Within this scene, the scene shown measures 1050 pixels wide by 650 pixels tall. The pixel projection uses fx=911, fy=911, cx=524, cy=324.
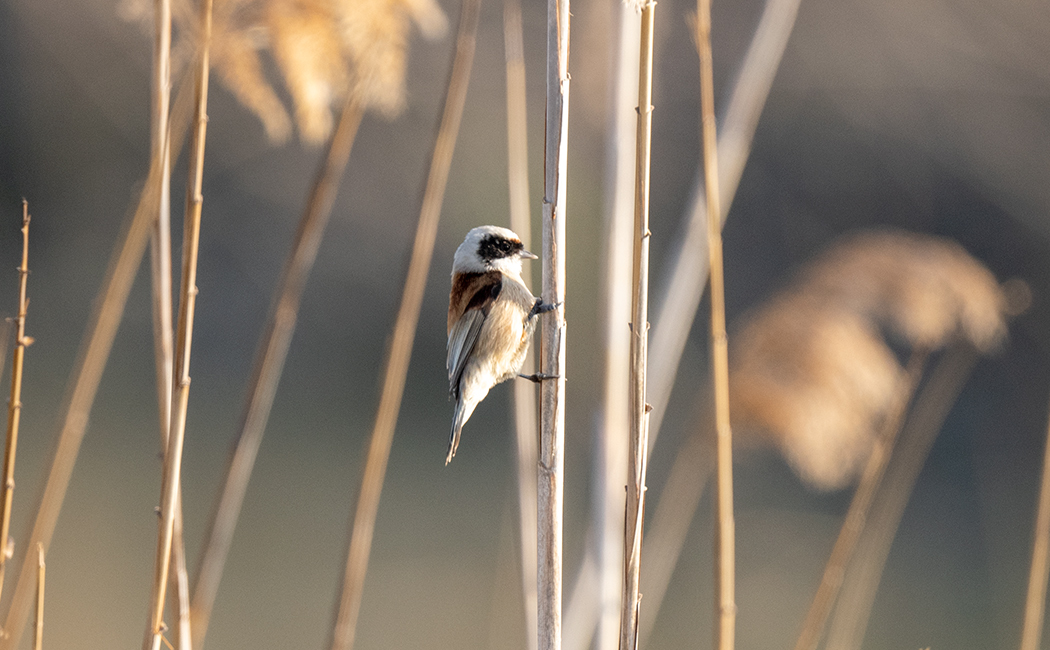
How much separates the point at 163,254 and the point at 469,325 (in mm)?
633

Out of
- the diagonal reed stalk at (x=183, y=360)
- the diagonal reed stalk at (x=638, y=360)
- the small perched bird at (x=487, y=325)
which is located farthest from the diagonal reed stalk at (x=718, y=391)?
the diagonal reed stalk at (x=183, y=360)

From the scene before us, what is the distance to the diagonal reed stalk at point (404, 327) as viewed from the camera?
196 cm

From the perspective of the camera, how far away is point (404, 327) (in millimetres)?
2023

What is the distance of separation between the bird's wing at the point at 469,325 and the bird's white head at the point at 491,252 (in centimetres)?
6

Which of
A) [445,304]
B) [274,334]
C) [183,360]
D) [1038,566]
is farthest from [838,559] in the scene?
[445,304]

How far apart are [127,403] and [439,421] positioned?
289cm

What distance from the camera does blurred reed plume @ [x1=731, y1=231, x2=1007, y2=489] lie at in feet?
8.40

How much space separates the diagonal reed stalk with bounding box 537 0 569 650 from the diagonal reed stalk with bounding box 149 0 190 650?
2.06ft

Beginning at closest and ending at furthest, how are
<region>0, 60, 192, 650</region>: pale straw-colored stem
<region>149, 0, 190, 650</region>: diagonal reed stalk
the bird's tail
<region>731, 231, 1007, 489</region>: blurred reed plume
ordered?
1. <region>149, 0, 190, 650</region>: diagonal reed stalk
2. <region>0, 60, 192, 650</region>: pale straw-colored stem
3. the bird's tail
4. <region>731, 231, 1007, 489</region>: blurred reed plume

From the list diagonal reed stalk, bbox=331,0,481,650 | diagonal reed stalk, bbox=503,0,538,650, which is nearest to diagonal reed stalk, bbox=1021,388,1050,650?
diagonal reed stalk, bbox=503,0,538,650

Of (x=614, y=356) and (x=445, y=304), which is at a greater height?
(x=445, y=304)

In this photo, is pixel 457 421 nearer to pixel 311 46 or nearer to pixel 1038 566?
pixel 311 46

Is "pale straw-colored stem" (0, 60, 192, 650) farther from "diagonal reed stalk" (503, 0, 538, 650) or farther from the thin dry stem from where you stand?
"diagonal reed stalk" (503, 0, 538, 650)

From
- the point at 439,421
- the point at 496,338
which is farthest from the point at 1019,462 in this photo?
the point at 496,338
